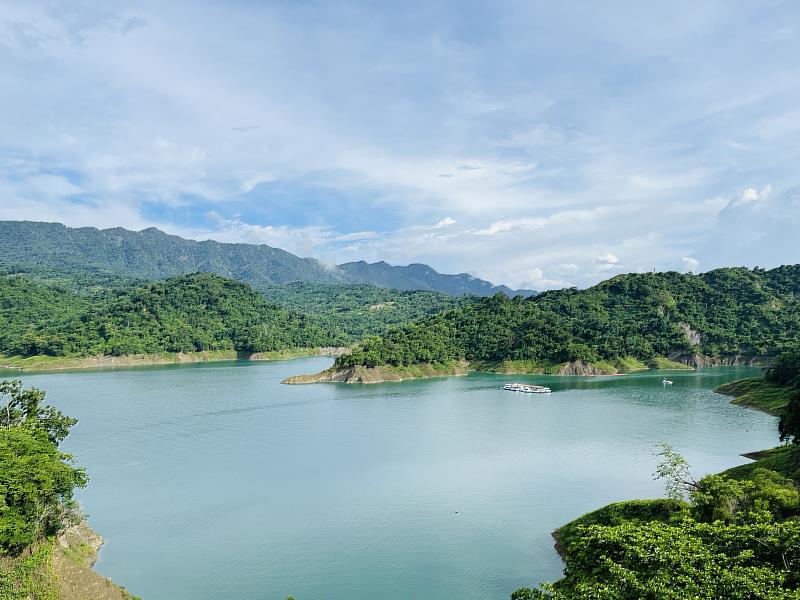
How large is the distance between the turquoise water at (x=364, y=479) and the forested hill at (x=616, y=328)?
42.7 meters

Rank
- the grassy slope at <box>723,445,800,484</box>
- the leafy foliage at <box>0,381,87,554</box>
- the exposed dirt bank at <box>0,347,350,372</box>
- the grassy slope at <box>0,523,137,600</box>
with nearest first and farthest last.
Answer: the grassy slope at <box>0,523,137,600</box> → the leafy foliage at <box>0,381,87,554</box> → the grassy slope at <box>723,445,800,484</box> → the exposed dirt bank at <box>0,347,350,372</box>

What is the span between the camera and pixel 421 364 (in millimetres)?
146500

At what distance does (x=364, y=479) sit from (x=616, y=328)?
133049 millimetres

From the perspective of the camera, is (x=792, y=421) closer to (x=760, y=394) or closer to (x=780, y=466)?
(x=780, y=466)

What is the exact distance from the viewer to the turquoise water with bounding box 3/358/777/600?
35.6 meters

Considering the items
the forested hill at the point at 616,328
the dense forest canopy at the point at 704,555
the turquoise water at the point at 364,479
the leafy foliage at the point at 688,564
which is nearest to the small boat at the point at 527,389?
the turquoise water at the point at 364,479

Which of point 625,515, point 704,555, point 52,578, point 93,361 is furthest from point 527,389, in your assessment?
point 93,361

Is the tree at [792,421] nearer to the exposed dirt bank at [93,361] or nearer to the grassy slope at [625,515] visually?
the grassy slope at [625,515]

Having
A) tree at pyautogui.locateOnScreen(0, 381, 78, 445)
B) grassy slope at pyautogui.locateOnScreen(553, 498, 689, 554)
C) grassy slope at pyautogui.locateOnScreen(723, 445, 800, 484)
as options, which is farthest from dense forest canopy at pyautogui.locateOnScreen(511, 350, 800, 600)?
tree at pyautogui.locateOnScreen(0, 381, 78, 445)

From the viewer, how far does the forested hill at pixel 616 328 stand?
496 ft

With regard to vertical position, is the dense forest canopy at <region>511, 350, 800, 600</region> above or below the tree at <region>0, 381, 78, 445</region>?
below

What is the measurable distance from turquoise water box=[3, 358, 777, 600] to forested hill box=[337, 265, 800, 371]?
42.7m

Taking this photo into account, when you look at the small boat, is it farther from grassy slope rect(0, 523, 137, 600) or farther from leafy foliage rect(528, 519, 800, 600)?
grassy slope rect(0, 523, 137, 600)

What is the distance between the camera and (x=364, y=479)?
180ft
